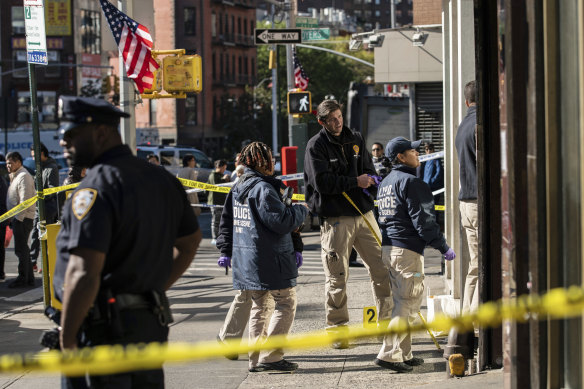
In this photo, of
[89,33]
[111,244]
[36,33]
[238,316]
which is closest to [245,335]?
[238,316]

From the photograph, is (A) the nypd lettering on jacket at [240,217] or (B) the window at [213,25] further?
(B) the window at [213,25]

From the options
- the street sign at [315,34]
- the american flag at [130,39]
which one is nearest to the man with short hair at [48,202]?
the american flag at [130,39]

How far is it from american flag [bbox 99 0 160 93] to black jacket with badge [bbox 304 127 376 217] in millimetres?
4488

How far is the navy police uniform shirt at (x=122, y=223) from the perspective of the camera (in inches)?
158

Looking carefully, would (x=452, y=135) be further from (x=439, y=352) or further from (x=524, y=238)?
(x=524, y=238)

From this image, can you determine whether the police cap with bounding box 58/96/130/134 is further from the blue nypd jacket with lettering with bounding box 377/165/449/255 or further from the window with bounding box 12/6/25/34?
the window with bounding box 12/6/25/34

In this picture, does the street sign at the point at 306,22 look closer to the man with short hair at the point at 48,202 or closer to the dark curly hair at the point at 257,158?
the man with short hair at the point at 48,202

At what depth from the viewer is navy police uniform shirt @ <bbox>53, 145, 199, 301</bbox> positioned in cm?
401

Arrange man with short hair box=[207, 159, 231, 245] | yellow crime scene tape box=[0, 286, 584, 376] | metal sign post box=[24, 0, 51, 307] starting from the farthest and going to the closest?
man with short hair box=[207, 159, 231, 245], metal sign post box=[24, 0, 51, 307], yellow crime scene tape box=[0, 286, 584, 376]

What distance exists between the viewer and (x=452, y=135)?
33.7 ft

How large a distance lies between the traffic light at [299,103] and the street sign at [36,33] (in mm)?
13163

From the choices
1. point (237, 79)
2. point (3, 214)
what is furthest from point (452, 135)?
point (237, 79)

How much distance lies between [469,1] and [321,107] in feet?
6.74

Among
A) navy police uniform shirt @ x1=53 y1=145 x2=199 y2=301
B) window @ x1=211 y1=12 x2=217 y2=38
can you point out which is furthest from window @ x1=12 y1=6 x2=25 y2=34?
navy police uniform shirt @ x1=53 y1=145 x2=199 y2=301
